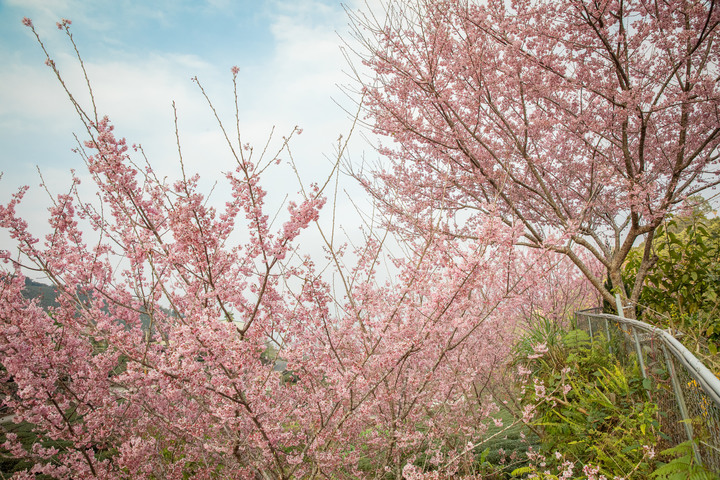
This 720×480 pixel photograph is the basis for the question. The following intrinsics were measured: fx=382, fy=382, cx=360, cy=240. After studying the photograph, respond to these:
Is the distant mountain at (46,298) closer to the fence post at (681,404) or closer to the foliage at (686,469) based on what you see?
the foliage at (686,469)

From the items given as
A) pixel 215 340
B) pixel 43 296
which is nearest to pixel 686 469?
pixel 215 340

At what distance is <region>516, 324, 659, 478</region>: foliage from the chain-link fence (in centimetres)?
13

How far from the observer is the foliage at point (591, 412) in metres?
2.99

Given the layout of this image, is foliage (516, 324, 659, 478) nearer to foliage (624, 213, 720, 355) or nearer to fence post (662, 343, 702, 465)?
fence post (662, 343, 702, 465)

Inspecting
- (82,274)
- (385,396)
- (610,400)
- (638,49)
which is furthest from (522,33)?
(82,274)

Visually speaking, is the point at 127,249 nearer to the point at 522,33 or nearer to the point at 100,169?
the point at 100,169

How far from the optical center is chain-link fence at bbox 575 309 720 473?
1.95 m

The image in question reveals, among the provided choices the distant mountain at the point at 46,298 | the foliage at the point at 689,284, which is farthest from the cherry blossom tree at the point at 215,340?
the foliage at the point at 689,284

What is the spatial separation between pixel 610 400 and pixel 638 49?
17.0ft

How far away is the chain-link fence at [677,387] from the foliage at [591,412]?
13 cm

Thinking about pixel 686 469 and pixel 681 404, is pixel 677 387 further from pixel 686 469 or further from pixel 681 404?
pixel 686 469

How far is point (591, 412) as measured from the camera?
12.1ft

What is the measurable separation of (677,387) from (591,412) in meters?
1.26

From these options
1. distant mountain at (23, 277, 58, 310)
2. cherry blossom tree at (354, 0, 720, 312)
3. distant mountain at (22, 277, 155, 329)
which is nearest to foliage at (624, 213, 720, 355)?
cherry blossom tree at (354, 0, 720, 312)
